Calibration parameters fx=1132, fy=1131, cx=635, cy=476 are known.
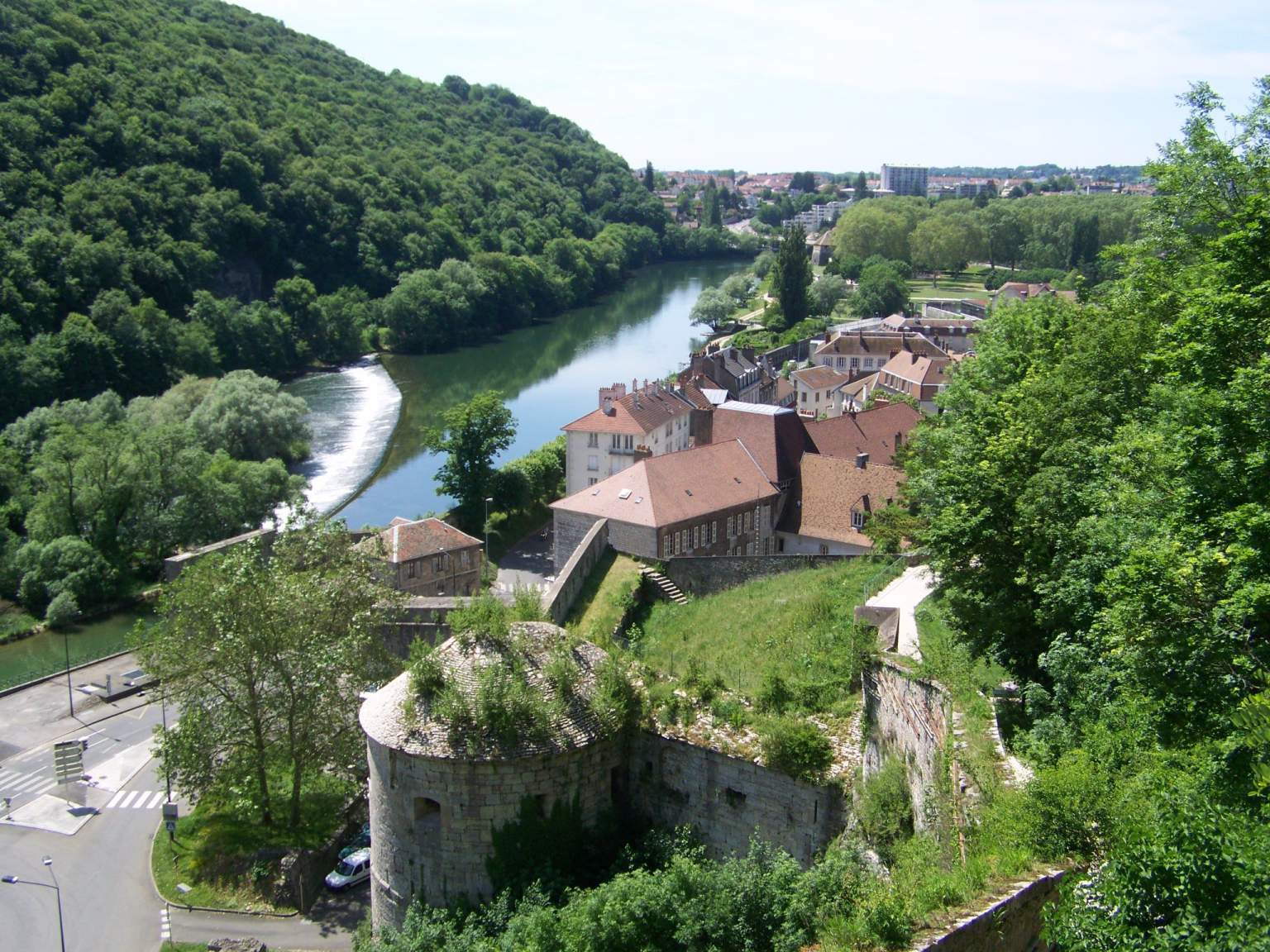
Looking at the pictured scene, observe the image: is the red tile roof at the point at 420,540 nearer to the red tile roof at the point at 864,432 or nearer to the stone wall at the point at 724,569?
the stone wall at the point at 724,569

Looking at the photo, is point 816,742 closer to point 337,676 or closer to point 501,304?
point 337,676

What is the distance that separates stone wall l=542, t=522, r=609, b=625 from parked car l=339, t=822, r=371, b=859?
19.9ft

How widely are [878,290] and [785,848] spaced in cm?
9604

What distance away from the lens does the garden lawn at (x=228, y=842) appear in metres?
23.3

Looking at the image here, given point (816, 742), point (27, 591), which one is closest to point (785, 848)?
point (816, 742)

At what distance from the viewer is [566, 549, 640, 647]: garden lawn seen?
25608mm

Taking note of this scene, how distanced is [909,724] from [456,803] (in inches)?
245

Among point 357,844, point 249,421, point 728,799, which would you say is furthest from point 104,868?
point 249,421

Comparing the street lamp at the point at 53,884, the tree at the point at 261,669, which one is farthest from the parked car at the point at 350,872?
the street lamp at the point at 53,884

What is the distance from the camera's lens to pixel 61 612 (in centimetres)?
4109

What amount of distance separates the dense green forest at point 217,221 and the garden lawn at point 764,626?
160 ft

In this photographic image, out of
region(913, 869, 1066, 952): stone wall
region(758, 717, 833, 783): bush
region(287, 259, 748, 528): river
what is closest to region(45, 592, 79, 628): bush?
region(287, 259, 748, 528): river

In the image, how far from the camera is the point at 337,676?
2364cm

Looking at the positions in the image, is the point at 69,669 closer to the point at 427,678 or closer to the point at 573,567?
the point at 573,567
